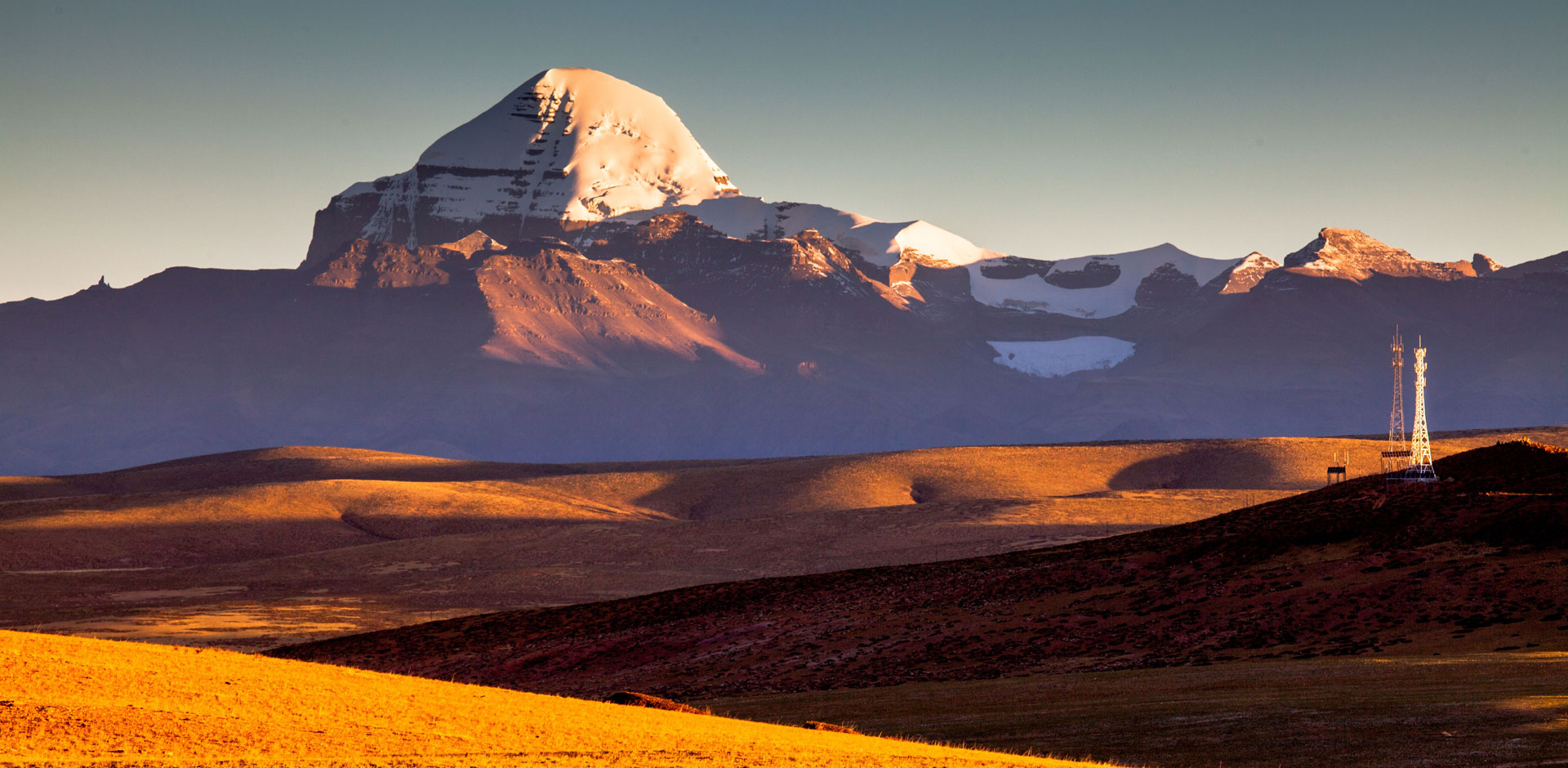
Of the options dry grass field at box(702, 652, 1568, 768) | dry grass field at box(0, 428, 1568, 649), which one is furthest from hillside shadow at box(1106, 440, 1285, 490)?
dry grass field at box(702, 652, 1568, 768)

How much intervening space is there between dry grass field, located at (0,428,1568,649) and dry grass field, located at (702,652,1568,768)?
41153mm

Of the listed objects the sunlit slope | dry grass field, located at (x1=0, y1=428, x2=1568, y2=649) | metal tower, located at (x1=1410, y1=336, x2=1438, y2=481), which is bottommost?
dry grass field, located at (x1=0, y1=428, x2=1568, y2=649)

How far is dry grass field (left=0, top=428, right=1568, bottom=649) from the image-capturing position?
285 feet

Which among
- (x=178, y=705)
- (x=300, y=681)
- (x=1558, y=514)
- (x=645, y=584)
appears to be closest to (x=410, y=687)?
(x=300, y=681)

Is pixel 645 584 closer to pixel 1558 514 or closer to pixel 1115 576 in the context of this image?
pixel 1115 576

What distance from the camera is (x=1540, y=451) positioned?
5547cm

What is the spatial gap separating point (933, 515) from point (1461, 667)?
80178 millimetres

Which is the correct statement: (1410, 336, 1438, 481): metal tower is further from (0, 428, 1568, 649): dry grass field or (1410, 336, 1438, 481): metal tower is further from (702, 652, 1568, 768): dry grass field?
(0, 428, 1568, 649): dry grass field

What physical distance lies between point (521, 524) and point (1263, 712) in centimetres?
10614

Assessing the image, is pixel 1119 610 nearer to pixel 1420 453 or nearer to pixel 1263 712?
pixel 1420 453

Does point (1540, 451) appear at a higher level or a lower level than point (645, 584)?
higher

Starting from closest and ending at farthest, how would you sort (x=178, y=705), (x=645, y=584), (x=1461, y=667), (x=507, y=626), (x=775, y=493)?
1. (x=178, y=705)
2. (x=1461, y=667)
3. (x=507, y=626)
4. (x=645, y=584)
5. (x=775, y=493)

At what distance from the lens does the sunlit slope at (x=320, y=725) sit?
19141 mm

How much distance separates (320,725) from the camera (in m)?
21.3
